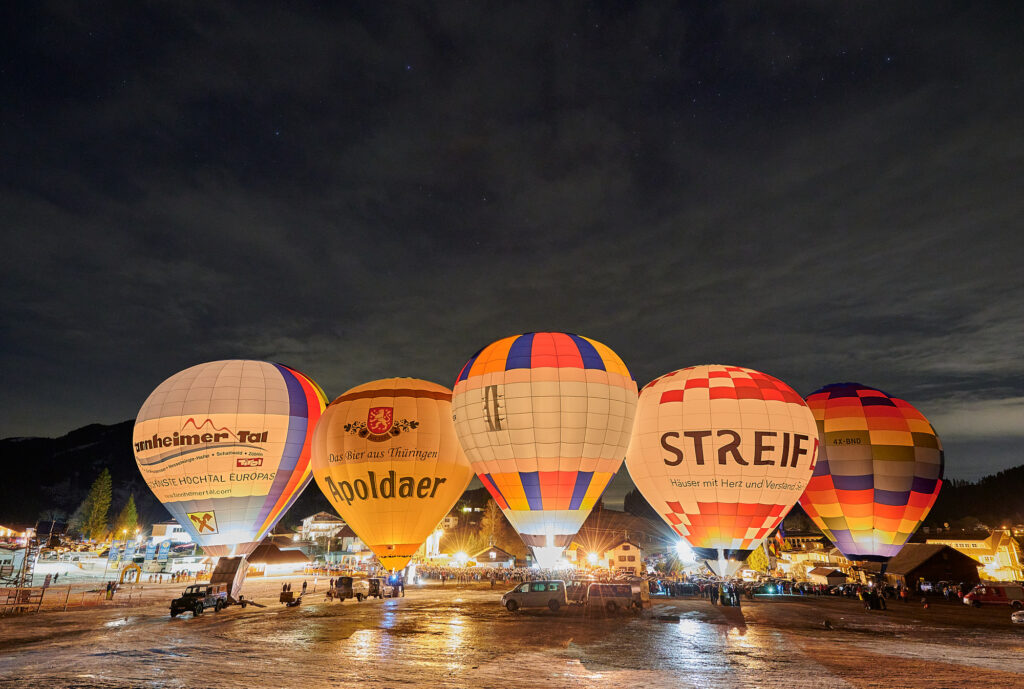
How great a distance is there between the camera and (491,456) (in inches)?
833

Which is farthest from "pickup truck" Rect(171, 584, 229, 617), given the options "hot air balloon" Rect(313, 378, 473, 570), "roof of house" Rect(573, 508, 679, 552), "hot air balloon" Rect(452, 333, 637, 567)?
"roof of house" Rect(573, 508, 679, 552)

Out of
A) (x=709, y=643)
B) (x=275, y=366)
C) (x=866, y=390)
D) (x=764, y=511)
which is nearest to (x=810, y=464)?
(x=764, y=511)

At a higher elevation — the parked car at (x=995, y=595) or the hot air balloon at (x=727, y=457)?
the hot air balloon at (x=727, y=457)

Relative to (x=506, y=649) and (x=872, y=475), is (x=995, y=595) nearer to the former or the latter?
(x=872, y=475)

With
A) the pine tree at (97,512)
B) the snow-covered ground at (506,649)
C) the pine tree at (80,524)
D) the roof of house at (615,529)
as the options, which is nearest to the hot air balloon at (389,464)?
the snow-covered ground at (506,649)

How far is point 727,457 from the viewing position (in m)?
19.5

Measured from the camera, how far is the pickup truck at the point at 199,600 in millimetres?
19375

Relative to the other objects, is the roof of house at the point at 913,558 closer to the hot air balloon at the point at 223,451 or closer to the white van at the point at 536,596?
the white van at the point at 536,596

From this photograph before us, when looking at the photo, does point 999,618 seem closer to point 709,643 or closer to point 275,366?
point 709,643

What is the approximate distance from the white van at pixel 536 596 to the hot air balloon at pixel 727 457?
5.26 meters

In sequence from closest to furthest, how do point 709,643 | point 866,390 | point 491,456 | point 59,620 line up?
1. point 709,643
2. point 59,620
3. point 491,456
4. point 866,390

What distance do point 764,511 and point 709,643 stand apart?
8023 millimetres

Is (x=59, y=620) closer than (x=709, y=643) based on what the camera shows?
No

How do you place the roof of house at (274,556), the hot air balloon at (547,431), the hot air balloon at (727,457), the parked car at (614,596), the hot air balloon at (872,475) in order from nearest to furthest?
1. the hot air balloon at (727,457)
2. the parked car at (614,596)
3. the hot air balloon at (547,431)
4. the hot air balloon at (872,475)
5. the roof of house at (274,556)
